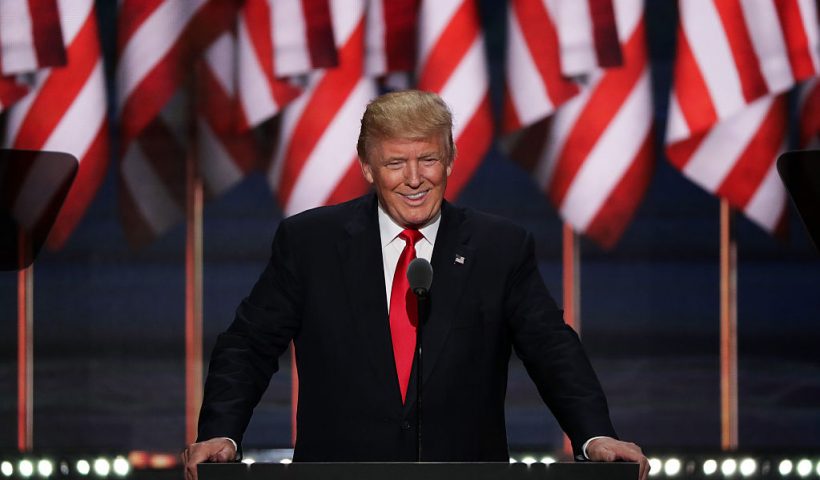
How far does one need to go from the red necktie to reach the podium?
53 centimetres

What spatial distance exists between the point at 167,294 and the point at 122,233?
27cm

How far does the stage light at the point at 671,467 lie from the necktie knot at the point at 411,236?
220 cm

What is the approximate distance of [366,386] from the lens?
1.96 metres

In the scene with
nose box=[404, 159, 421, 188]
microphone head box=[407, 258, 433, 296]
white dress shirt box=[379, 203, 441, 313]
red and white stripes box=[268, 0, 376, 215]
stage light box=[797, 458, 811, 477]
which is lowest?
stage light box=[797, 458, 811, 477]

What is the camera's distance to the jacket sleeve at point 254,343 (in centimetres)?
191

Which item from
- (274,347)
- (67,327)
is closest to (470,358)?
(274,347)

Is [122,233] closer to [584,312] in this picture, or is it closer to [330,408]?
[584,312]

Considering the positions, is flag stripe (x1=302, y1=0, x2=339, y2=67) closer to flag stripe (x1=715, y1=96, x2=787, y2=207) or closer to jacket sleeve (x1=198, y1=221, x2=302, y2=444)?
flag stripe (x1=715, y1=96, x2=787, y2=207)

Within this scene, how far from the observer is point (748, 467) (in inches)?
154

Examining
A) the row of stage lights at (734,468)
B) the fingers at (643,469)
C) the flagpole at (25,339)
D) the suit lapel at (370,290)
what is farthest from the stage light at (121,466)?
the fingers at (643,469)

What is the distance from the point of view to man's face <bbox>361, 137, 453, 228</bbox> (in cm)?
194

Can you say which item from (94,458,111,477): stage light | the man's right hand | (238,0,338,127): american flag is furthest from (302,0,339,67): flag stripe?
the man's right hand

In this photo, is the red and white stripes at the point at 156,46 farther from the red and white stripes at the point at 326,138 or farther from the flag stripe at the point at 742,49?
the flag stripe at the point at 742,49

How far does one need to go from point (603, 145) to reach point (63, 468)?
2.26 metres
